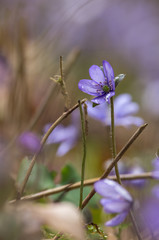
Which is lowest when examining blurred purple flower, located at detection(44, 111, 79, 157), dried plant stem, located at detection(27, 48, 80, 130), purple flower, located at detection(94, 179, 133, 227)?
blurred purple flower, located at detection(44, 111, 79, 157)

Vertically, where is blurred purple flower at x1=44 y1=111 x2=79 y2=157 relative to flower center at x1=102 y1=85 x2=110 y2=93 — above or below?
below

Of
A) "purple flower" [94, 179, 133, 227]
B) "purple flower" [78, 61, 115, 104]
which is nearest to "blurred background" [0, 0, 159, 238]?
"purple flower" [94, 179, 133, 227]

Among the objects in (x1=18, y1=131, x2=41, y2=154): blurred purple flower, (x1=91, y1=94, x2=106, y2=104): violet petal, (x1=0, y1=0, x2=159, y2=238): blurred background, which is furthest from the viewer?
(x1=0, y1=0, x2=159, y2=238): blurred background

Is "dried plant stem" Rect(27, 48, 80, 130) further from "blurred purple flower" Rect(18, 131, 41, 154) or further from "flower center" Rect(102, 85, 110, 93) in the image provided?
"flower center" Rect(102, 85, 110, 93)

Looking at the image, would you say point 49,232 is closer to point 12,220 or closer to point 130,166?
point 12,220

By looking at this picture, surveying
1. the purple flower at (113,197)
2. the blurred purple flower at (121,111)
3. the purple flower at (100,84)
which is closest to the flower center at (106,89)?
the purple flower at (100,84)

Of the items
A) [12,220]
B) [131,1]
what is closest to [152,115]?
[12,220]

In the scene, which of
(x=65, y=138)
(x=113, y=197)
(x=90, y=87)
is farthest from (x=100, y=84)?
(x=65, y=138)

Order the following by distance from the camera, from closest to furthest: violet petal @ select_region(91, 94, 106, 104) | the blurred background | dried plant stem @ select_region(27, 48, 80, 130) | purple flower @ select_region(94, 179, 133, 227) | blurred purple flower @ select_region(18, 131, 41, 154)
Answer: purple flower @ select_region(94, 179, 133, 227) < violet petal @ select_region(91, 94, 106, 104) < blurred purple flower @ select_region(18, 131, 41, 154) < dried plant stem @ select_region(27, 48, 80, 130) < the blurred background
